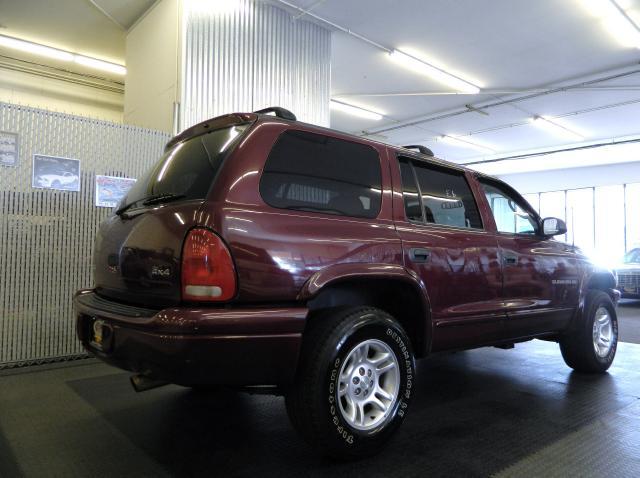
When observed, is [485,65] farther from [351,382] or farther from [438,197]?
[351,382]

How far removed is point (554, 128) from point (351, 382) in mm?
13196

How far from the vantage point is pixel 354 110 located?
11.9m

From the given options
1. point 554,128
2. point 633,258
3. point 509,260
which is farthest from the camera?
point 554,128

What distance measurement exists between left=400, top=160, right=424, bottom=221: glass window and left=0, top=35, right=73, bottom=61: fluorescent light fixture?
8569 millimetres

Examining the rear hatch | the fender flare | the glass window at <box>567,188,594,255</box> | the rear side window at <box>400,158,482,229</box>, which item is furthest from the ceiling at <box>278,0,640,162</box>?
the glass window at <box>567,188,594,255</box>

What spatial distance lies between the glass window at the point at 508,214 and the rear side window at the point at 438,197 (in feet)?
0.87

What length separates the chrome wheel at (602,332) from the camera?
4.17 meters

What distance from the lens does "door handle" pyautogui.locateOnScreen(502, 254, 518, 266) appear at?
3258 mm

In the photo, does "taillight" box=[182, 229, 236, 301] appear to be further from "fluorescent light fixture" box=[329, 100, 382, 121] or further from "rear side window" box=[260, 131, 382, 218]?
"fluorescent light fixture" box=[329, 100, 382, 121]

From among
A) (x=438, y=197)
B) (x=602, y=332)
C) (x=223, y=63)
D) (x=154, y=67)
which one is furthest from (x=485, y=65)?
(x=438, y=197)

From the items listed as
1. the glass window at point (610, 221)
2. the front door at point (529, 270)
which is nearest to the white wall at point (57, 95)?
the front door at point (529, 270)

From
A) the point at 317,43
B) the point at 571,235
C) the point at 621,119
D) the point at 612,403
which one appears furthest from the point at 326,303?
the point at 571,235

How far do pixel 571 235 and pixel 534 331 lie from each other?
18.7m

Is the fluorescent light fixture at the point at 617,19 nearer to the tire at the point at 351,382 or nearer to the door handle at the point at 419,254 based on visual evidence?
the door handle at the point at 419,254
